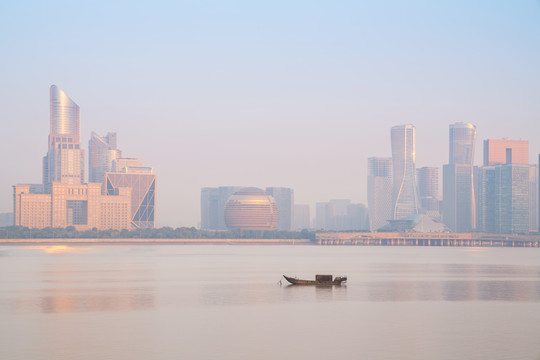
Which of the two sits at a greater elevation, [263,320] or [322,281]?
[322,281]

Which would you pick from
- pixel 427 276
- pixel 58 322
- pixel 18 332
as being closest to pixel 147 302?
pixel 58 322

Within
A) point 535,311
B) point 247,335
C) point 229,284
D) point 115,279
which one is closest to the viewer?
point 247,335

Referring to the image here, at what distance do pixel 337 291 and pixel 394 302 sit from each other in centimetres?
1773

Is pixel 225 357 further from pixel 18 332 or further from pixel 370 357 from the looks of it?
pixel 18 332

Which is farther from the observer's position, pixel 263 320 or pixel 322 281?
pixel 322 281

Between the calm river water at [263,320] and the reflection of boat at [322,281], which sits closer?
the calm river water at [263,320]

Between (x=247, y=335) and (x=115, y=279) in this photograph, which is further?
A: (x=115, y=279)

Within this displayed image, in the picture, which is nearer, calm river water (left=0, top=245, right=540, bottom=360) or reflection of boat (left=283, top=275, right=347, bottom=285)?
calm river water (left=0, top=245, right=540, bottom=360)

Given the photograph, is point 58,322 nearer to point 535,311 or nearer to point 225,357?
point 225,357

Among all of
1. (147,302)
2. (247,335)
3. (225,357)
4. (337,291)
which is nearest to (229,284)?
(337,291)

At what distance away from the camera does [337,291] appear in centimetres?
11981

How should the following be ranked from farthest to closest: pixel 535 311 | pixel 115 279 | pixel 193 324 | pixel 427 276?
1. pixel 427 276
2. pixel 115 279
3. pixel 535 311
4. pixel 193 324

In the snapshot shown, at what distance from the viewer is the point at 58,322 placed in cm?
8062

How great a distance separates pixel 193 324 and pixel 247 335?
842 centimetres
